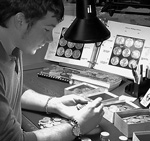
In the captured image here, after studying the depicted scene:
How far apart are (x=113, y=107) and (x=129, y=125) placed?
0.78 feet

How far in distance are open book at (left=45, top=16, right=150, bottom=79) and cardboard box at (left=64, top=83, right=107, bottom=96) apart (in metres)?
0.24

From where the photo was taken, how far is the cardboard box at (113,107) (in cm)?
145

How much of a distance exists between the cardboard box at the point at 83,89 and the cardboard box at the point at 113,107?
17 centimetres

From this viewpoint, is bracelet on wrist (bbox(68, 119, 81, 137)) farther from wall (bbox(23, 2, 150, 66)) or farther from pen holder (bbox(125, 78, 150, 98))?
wall (bbox(23, 2, 150, 66))

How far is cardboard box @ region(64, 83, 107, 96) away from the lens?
1.72 meters

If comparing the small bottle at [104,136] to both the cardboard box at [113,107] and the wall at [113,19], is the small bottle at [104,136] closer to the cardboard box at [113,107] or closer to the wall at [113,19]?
the cardboard box at [113,107]

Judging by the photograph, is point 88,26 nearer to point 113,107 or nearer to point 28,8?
point 28,8

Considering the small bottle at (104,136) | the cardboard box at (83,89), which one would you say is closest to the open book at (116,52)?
the cardboard box at (83,89)

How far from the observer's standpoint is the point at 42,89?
1.84 metres

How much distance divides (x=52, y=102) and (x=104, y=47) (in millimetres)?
671

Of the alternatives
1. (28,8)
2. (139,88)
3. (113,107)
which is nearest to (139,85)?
(139,88)

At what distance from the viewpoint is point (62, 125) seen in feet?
4.40

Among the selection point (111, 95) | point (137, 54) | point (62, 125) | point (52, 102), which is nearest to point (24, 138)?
point (62, 125)

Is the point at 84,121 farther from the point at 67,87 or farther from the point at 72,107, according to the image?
the point at 67,87
